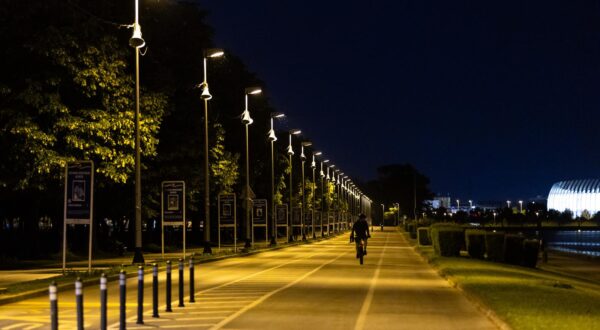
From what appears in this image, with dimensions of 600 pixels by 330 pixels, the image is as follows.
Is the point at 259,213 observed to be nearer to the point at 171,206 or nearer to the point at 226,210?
the point at 226,210

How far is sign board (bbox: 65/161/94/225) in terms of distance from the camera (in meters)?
30.8

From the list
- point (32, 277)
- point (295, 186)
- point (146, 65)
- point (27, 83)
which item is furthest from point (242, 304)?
point (295, 186)

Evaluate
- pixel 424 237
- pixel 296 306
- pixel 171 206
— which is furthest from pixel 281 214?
pixel 296 306

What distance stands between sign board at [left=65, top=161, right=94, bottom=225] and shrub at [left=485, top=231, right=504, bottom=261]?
24354mm

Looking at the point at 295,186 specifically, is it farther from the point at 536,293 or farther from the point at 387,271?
the point at 536,293

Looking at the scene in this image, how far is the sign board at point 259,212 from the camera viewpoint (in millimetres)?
63875

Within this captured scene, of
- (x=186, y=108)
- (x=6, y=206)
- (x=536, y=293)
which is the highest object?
(x=186, y=108)

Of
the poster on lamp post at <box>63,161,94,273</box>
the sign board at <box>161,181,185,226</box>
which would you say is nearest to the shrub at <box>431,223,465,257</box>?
the sign board at <box>161,181,185,226</box>

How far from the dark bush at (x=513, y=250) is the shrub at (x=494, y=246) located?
25 centimetres

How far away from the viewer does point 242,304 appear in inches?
823

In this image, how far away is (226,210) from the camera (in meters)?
54.8

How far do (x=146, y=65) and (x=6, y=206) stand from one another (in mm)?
12749

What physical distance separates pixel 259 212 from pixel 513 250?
20.5m

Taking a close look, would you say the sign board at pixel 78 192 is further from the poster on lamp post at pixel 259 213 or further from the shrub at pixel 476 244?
the poster on lamp post at pixel 259 213
